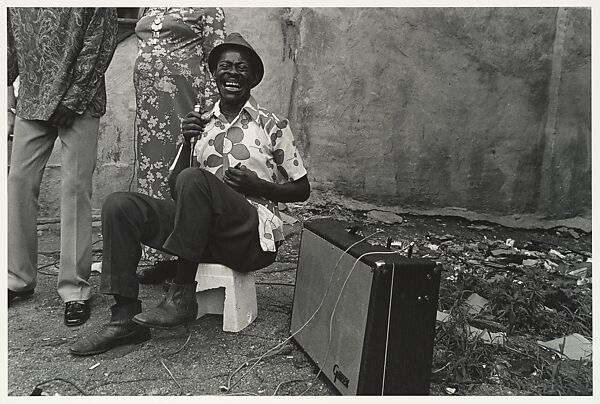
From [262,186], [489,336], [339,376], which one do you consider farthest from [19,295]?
[489,336]

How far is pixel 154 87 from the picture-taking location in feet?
11.3

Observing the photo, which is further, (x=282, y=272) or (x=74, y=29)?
(x=282, y=272)

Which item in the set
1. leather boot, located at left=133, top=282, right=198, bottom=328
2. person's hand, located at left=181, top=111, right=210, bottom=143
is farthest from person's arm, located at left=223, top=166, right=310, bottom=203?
leather boot, located at left=133, top=282, right=198, bottom=328

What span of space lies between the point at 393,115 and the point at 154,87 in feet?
7.89

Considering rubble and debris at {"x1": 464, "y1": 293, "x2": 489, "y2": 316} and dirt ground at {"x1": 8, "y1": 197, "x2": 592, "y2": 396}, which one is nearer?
dirt ground at {"x1": 8, "y1": 197, "x2": 592, "y2": 396}

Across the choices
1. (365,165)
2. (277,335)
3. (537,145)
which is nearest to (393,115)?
(365,165)

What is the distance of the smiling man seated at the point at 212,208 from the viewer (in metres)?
2.42

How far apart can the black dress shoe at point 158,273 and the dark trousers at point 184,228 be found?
855mm

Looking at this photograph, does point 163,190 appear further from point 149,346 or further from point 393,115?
point 393,115

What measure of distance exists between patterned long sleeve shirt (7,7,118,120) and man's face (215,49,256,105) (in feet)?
2.05

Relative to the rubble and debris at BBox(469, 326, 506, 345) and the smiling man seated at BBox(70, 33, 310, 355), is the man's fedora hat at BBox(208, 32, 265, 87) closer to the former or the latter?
the smiling man seated at BBox(70, 33, 310, 355)

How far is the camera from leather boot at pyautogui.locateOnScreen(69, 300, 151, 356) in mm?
2439

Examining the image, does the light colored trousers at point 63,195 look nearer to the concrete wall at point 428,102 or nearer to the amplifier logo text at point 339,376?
the amplifier logo text at point 339,376

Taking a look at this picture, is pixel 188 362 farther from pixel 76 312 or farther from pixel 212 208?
pixel 76 312
